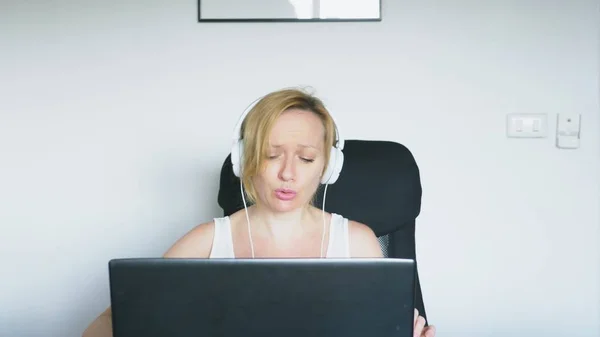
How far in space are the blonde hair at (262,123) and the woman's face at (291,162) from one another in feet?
0.04

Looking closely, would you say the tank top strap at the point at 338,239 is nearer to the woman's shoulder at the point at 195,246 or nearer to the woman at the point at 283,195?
the woman at the point at 283,195

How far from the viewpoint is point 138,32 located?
1.86 metres

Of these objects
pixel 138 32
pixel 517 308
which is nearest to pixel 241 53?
pixel 138 32

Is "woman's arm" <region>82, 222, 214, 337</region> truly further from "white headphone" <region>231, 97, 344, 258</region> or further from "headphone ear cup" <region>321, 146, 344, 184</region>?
"headphone ear cup" <region>321, 146, 344, 184</region>

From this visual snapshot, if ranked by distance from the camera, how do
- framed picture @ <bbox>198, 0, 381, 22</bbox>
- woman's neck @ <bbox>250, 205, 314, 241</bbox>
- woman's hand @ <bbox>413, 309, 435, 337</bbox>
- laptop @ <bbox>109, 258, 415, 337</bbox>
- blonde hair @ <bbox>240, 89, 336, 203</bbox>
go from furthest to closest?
1. framed picture @ <bbox>198, 0, 381, 22</bbox>
2. woman's neck @ <bbox>250, 205, 314, 241</bbox>
3. blonde hair @ <bbox>240, 89, 336, 203</bbox>
4. woman's hand @ <bbox>413, 309, 435, 337</bbox>
5. laptop @ <bbox>109, 258, 415, 337</bbox>

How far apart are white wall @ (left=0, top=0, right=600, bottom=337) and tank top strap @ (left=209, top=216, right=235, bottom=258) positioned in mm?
663

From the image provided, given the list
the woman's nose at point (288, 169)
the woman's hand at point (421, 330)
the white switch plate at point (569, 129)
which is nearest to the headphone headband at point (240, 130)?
the woman's nose at point (288, 169)

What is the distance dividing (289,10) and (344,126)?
0.39 meters

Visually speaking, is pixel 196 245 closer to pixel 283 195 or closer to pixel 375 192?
pixel 283 195

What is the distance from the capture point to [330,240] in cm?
121

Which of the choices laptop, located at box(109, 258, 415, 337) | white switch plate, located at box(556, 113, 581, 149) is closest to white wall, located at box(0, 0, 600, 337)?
white switch plate, located at box(556, 113, 581, 149)

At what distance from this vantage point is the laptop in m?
0.64

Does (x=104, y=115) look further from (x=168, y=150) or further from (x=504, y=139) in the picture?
(x=504, y=139)

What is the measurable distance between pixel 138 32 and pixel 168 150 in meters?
0.38
